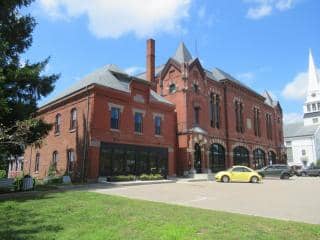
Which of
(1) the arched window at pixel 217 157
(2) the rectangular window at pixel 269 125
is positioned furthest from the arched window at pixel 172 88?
(2) the rectangular window at pixel 269 125

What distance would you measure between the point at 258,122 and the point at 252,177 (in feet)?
87.7

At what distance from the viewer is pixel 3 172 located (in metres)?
36.4

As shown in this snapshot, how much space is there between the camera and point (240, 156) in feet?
161


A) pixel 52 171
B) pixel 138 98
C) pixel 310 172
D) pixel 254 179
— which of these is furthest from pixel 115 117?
pixel 310 172

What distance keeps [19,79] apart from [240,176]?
21260 mm

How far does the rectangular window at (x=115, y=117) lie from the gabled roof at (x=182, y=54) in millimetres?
13600

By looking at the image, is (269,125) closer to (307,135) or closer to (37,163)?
(307,135)

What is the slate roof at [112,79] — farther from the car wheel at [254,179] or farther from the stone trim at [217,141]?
the car wheel at [254,179]

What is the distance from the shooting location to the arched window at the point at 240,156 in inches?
1875

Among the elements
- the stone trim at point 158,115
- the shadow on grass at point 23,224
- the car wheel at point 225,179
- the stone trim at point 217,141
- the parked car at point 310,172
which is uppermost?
the stone trim at point 158,115

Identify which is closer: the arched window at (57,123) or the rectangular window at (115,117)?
the rectangular window at (115,117)

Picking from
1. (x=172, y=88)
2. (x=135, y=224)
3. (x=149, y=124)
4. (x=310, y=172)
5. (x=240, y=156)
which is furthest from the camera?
(x=310, y=172)

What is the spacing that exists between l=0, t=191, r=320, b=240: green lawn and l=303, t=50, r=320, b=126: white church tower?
9753cm

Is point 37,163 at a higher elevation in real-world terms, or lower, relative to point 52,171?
higher
